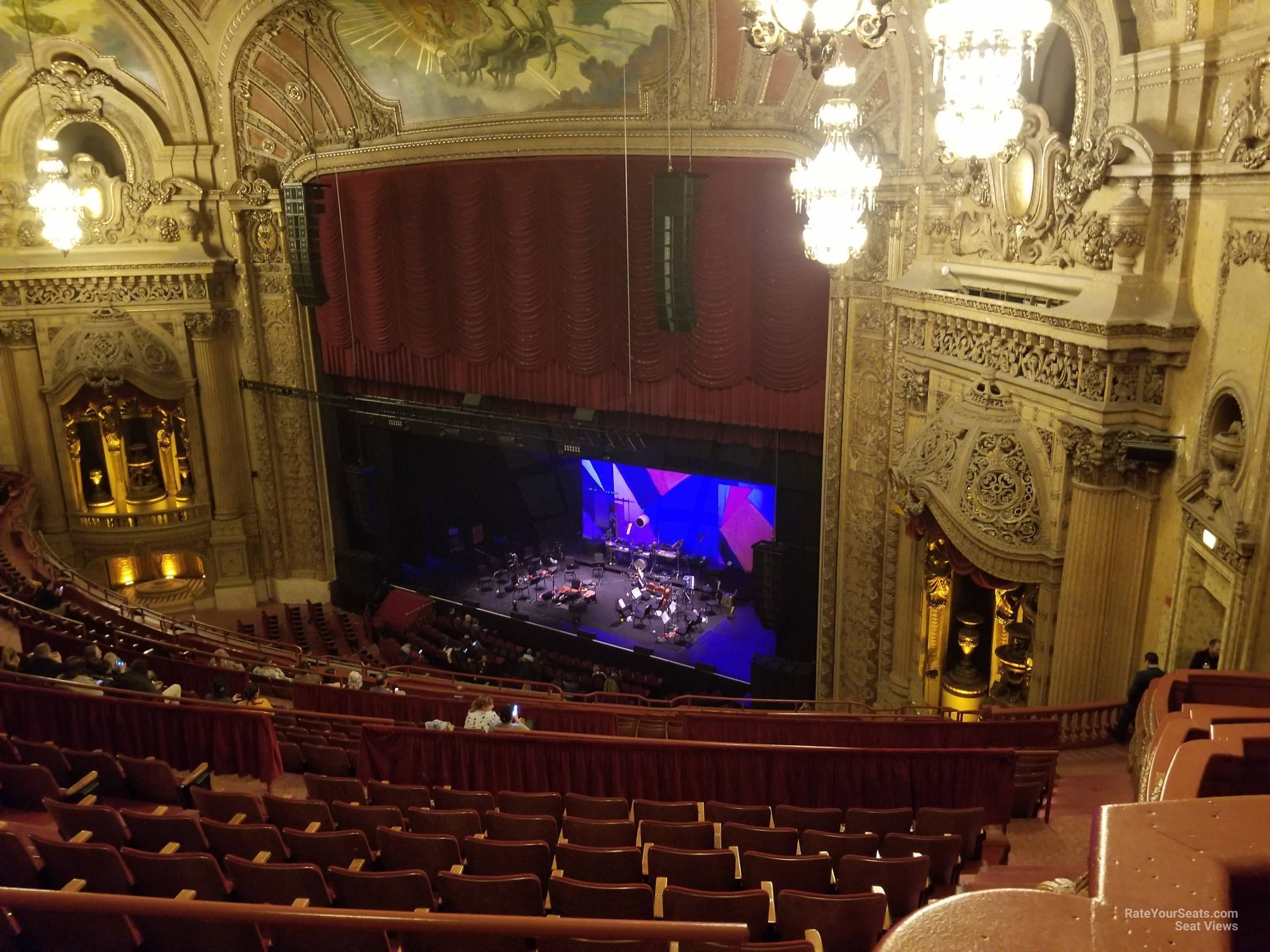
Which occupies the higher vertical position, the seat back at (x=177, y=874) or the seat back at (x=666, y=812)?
the seat back at (x=177, y=874)

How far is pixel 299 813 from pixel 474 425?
1067 centimetres

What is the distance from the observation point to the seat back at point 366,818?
5.23 metres

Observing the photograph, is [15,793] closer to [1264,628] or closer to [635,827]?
[635,827]

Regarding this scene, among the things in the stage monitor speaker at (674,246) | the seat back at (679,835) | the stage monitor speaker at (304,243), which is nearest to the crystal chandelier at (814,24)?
the seat back at (679,835)

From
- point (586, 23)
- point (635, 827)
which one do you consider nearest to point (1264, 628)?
point (635, 827)

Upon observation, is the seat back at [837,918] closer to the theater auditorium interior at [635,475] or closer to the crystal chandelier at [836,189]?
the theater auditorium interior at [635,475]

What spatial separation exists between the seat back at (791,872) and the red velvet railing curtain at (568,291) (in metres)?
8.76

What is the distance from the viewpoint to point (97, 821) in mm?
4746

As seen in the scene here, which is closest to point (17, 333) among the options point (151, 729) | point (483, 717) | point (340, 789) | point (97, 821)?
point (151, 729)

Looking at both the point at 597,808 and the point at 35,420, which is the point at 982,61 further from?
the point at 35,420

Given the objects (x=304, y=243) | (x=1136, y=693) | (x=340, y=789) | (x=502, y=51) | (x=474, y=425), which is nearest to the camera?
(x=340, y=789)

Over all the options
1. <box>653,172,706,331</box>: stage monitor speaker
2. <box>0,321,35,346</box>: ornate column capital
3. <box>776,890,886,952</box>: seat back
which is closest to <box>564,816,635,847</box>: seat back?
<box>776,890,886,952</box>: seat back

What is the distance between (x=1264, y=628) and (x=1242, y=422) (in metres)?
1.44

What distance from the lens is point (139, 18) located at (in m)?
14.9
